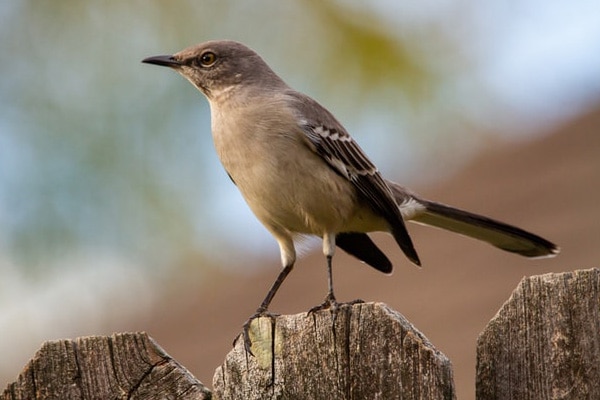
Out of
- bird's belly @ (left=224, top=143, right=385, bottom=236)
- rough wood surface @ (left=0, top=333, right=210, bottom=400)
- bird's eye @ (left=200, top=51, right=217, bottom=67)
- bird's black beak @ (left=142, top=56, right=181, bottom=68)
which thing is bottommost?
rough wood surface @ (left=0, top=333, right=210, bottom=400)

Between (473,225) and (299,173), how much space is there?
3.82ft

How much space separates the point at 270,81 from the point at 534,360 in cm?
369

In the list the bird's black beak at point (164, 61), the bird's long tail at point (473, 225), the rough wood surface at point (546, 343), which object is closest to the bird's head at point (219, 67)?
the bird's black beak at point (164, 61)

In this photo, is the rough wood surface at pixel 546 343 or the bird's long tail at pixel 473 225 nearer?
the rough wood surface at pixel 546 343

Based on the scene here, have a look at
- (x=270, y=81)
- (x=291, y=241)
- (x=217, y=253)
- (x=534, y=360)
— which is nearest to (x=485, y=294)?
(x=291, y=241)

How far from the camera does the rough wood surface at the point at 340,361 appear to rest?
9.62ft

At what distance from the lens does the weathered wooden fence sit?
2.90 m

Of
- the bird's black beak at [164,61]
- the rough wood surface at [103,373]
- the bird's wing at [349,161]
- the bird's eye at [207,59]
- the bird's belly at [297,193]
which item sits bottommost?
the rough wood surface at [103,373]

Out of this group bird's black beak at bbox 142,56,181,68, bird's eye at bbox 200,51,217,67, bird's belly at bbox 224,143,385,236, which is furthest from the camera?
bird's eye at bbox 200,51,217,67

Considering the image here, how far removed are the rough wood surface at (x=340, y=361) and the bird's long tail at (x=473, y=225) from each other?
2583mm

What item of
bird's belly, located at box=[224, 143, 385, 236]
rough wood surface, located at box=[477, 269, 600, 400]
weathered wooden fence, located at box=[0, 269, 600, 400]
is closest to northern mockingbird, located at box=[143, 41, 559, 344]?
bird's belly, located at box=[224, 143, 385, 236]

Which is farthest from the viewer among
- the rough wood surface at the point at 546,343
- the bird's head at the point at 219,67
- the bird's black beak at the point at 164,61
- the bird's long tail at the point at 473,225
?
the bird's head at the point at 219,67

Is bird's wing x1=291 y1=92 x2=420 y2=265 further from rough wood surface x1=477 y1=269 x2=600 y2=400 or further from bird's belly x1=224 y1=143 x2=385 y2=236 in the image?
rough wood surface x1=477 y1=269 x2=600 y2=400

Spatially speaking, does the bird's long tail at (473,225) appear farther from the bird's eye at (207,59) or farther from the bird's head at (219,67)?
the bird's eye at (207,59)
